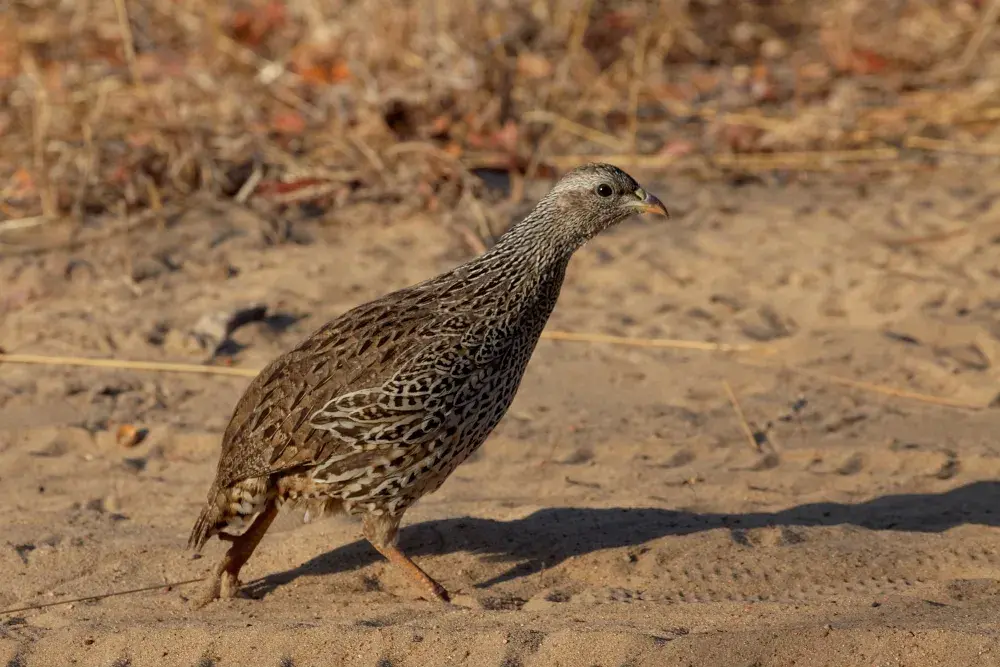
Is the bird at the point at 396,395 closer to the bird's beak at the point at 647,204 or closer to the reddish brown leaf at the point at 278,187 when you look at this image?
the bird's beak at the point at 647,204

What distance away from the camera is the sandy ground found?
16.1ft

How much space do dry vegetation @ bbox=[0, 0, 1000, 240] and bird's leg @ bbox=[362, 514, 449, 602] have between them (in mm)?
4179

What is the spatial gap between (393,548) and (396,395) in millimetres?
693

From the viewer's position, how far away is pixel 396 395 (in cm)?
507

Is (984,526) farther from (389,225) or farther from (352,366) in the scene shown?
(389,225)

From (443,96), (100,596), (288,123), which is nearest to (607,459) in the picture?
(100,596)

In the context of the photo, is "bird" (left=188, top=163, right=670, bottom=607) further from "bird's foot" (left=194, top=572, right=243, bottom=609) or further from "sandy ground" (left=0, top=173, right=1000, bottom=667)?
"sandy ground" (left=0, top=173, right=1000, bottom=667)

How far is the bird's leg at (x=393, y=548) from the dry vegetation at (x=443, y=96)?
13.7 ft

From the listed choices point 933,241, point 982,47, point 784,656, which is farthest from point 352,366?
point 982,47

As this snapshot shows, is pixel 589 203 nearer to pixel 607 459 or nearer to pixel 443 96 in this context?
pixel 607 459

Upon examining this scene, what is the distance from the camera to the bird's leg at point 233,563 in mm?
5414

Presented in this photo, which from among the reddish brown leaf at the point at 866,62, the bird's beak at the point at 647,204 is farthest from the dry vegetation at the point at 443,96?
the bird's beak at the point at 647,204

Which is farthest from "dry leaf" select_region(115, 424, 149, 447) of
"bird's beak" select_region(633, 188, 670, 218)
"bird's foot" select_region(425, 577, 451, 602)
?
"bird's beak" select_region(633, 188, 670, 218)

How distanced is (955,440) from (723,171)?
404cm
